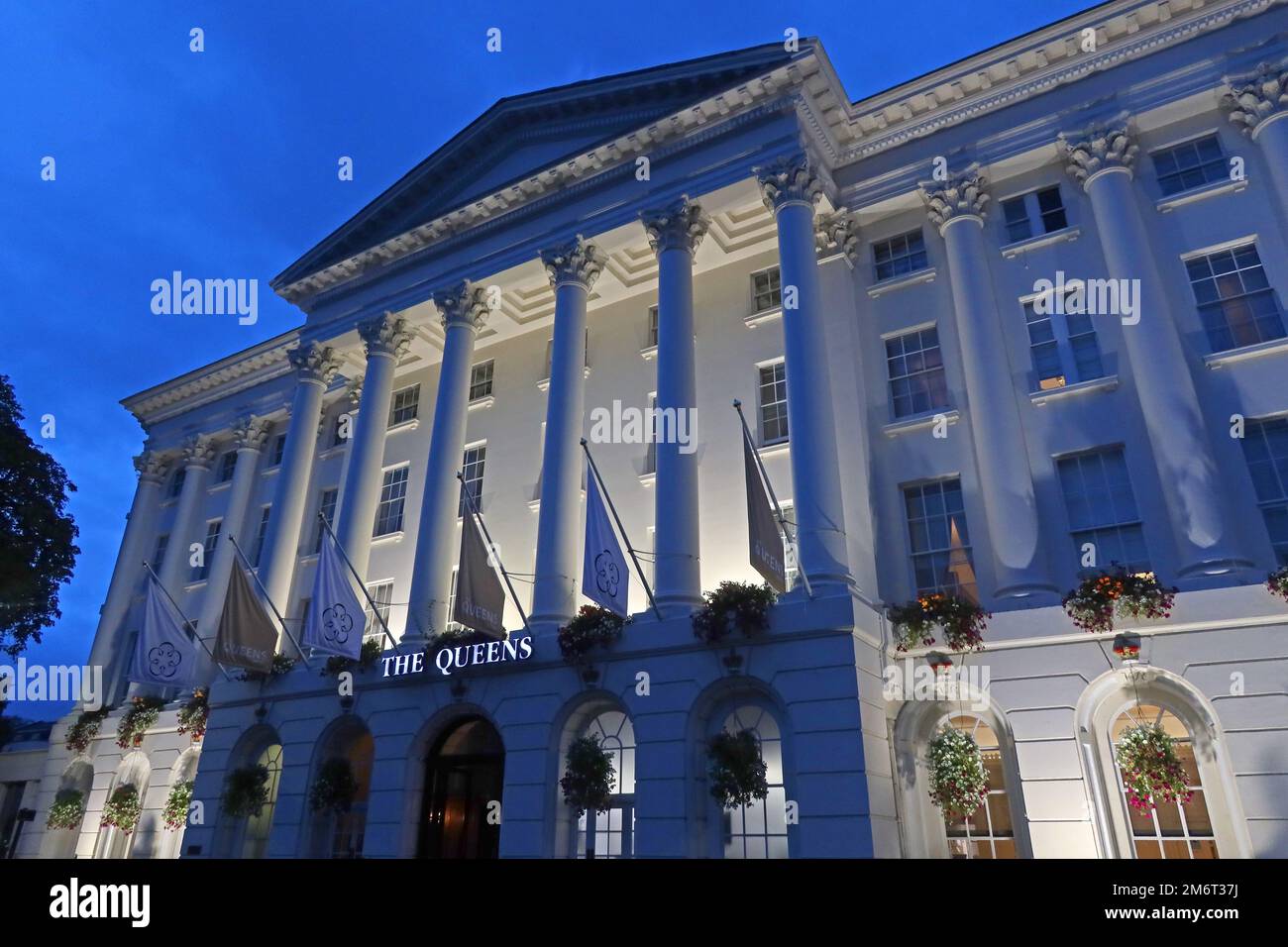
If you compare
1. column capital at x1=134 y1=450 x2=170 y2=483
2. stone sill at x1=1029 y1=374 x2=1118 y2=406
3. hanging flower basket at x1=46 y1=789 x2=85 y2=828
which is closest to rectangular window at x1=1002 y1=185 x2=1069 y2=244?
stone sill at x1=1029 y1=374 x2=1118 y2=406

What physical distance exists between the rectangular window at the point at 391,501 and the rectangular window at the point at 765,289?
12153mm

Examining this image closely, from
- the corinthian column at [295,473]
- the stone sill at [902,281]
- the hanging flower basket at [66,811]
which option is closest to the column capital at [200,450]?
the corinthian column at [295,473]

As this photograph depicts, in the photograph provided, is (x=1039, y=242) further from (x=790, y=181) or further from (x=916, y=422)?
(x=790, y=181)

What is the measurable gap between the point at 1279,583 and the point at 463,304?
64.1 feet

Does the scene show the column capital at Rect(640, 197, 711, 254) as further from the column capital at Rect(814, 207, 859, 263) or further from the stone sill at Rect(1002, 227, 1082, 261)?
the stone sill at Rect(1002, 227, 1082, 261)

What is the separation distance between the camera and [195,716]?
78.6 feet

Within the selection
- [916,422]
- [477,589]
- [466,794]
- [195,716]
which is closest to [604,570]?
[477,589]

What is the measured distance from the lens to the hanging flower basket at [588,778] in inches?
650

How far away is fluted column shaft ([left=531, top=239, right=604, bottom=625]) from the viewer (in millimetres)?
19078

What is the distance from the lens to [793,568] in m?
17.4

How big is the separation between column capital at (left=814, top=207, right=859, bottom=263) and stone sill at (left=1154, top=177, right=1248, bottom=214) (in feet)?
21.1

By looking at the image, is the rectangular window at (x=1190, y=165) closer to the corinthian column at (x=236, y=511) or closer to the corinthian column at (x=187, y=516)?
the corinthian column at (x=236, y=511)
